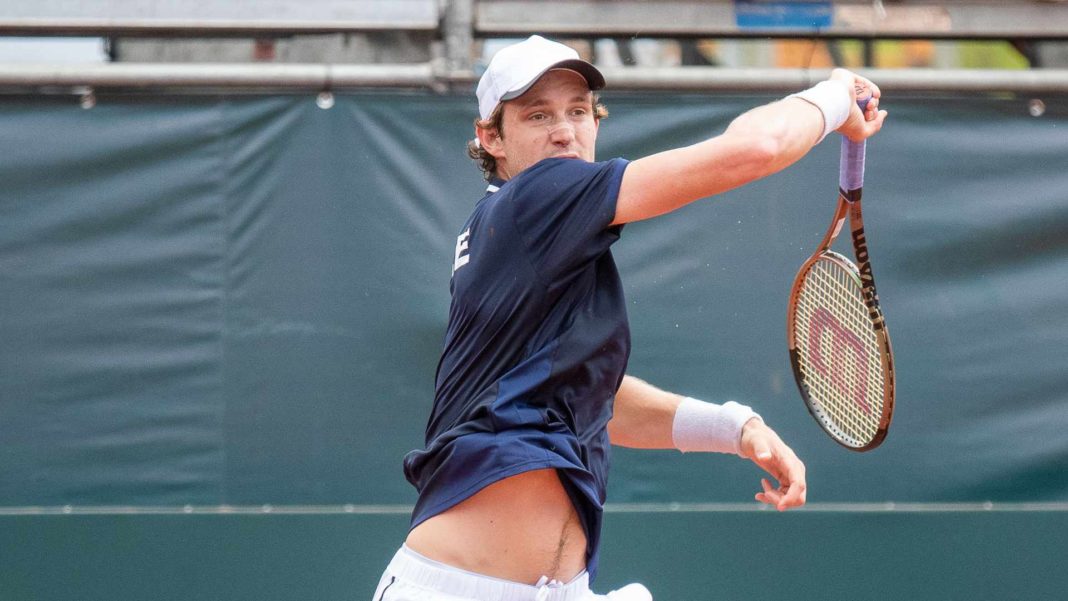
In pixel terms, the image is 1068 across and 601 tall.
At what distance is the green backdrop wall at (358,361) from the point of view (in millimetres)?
4598

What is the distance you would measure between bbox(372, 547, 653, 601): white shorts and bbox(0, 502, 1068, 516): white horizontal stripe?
211cm

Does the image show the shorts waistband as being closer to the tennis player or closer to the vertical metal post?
the tennis player

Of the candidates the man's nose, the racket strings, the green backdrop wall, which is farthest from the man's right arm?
the green backdrop wall

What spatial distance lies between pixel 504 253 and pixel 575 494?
18.4 inches

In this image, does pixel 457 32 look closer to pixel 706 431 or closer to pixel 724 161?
pixel 706 431

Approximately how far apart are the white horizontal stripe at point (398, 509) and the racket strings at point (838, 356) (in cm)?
145

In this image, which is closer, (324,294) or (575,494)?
(575,494)

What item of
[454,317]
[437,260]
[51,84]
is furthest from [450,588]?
[51,84]

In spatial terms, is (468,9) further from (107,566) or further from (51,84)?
(107,566)

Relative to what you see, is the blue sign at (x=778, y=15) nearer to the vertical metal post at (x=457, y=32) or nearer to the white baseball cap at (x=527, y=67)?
the vertical metal post at (x=457, y=32)

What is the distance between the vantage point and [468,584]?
2422 mm

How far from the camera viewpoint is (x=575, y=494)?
2465 mm

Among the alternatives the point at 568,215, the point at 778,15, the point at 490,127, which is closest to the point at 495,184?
the point at 490,127

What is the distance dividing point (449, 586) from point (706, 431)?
744mm
